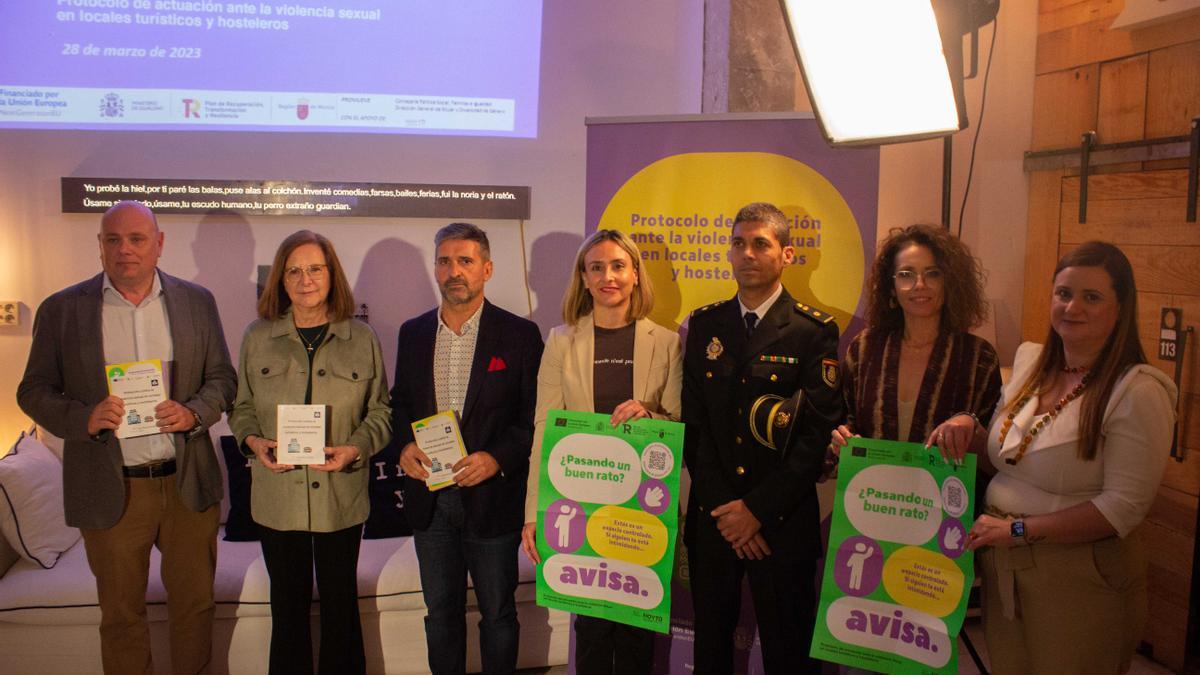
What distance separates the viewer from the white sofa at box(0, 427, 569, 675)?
9.84 feet

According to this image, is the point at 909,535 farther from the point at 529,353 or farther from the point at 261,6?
the point at 261,6

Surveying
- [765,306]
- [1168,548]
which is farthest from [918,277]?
[1168,548]

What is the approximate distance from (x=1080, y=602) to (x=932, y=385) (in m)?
0.64

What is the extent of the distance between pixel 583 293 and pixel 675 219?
60cm

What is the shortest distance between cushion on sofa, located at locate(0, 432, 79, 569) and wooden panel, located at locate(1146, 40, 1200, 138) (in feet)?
16.1

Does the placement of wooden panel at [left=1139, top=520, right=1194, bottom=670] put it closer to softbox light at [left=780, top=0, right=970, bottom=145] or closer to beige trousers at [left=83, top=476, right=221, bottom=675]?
softbox light at [left=780, top=0, right=970, bottom=145]

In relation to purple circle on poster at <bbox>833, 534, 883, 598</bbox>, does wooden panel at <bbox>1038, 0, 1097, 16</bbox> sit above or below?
above

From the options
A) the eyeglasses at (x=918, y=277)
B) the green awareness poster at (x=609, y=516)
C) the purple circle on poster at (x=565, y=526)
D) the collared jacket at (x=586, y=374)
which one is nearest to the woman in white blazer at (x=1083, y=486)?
the eyeglasses at (x=918, y=277)

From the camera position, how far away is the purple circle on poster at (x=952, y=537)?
2061mm

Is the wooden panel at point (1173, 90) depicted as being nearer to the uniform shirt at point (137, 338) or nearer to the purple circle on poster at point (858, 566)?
the purple circle on poster at point (858, 566)

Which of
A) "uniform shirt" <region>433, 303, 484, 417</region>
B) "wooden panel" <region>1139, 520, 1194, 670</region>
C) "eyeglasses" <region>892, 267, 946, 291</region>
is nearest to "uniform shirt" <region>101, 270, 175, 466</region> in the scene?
"uniform shirt" <region>433, 303, 484, 417</region>

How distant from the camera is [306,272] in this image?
258 centimetres

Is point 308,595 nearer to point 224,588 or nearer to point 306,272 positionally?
point 224,588

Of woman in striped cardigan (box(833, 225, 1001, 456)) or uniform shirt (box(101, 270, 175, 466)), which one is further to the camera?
uniform shirt (box(101, 270, 175, 466))
